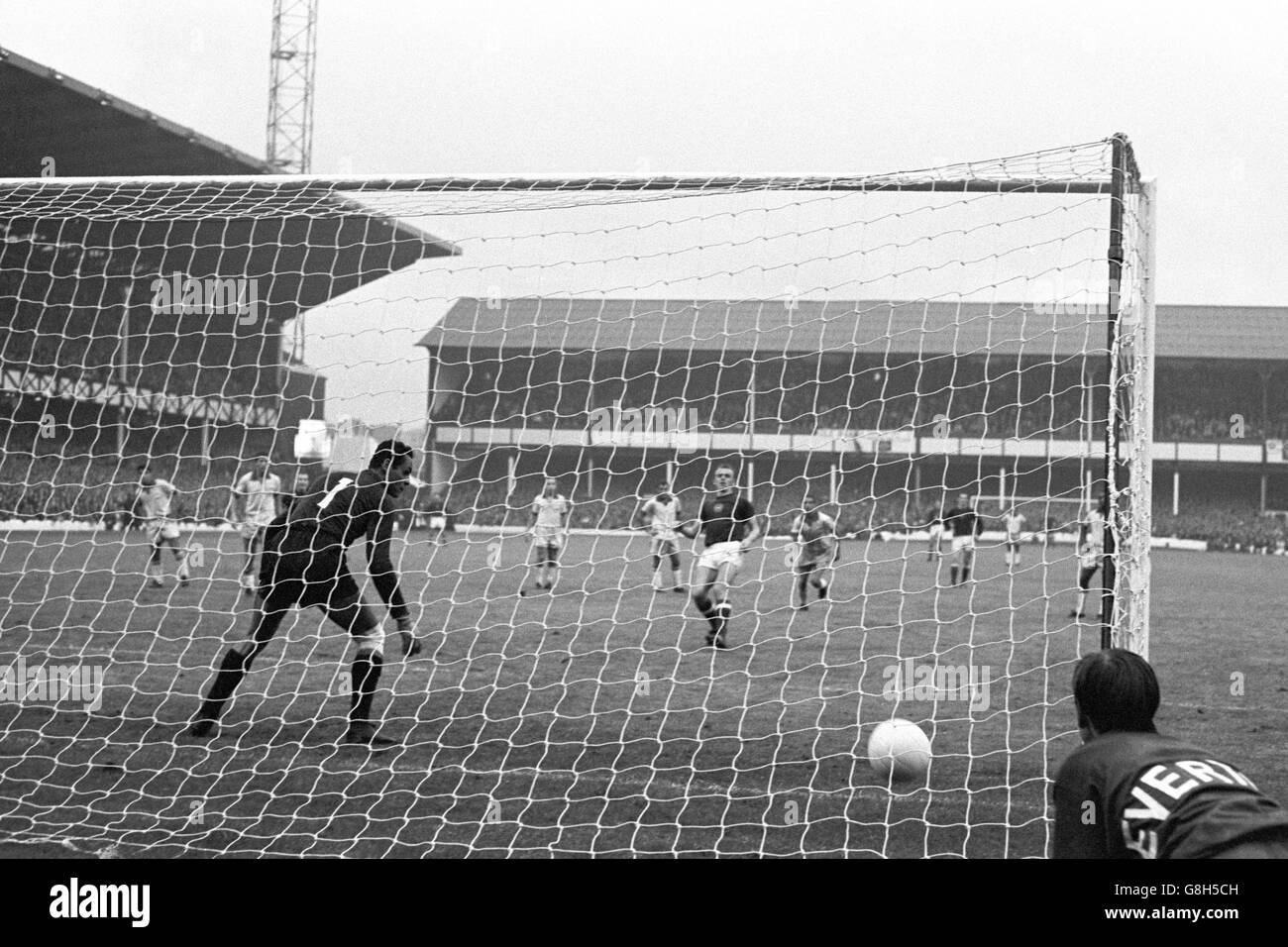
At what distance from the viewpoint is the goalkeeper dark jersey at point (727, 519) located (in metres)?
10.6

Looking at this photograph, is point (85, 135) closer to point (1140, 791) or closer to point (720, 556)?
point (720, 556)

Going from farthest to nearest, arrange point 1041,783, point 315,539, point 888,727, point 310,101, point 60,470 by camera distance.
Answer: point 310,101, point 60,470, point 315,539, point 1041,783, point 888,727

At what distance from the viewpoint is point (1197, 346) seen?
4297cm

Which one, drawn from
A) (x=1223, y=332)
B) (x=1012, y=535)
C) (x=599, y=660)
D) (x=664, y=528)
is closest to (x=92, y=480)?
(x=664, y=528)

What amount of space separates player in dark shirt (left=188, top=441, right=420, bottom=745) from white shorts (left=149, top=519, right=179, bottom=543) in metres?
7.49

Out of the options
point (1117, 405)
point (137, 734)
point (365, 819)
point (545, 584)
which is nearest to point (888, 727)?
point (1117, 405)

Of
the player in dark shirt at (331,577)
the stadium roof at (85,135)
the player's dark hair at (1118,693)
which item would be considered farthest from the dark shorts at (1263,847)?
the stadium roof at (85,135)

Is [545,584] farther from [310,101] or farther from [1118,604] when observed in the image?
[310,101]

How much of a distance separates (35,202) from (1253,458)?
151ft

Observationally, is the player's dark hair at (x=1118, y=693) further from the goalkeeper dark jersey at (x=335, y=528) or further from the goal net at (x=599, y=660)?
the goalkeeper dark jersey at (x=335, y=528)

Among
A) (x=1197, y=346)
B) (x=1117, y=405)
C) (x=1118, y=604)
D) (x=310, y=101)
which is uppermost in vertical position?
(x=310, y=101)

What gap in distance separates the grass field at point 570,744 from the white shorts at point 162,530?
5.73ft

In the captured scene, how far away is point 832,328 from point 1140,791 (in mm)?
27463

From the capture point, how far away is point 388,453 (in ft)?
20.5
